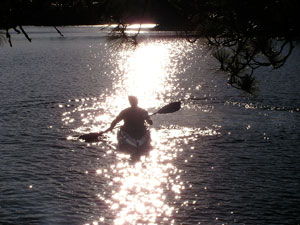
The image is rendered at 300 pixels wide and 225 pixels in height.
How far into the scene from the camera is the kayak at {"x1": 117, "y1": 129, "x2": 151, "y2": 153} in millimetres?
24414

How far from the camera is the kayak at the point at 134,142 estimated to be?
2441cm

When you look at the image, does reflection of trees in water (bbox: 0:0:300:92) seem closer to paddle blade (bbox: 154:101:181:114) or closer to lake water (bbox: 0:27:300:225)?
lake water (bbox: 0:27:300:225)

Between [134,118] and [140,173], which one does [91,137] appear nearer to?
[134,118]

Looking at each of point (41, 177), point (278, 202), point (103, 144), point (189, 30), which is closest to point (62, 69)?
point (103, 144)

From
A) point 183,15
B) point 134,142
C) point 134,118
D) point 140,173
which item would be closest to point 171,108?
point 134,118

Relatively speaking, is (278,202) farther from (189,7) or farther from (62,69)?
(62,69)

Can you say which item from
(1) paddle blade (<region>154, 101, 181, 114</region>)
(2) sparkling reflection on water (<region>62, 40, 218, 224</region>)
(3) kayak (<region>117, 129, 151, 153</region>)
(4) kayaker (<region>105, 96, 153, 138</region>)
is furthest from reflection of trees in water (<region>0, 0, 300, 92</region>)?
(1) paddle blade (<region>154, 101, 181, 114</region>)

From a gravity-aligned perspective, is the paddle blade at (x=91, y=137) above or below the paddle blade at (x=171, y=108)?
below

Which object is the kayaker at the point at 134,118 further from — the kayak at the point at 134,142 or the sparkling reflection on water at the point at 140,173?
the sparkling reflection on water at the point at 140,173

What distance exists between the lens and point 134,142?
24.4m

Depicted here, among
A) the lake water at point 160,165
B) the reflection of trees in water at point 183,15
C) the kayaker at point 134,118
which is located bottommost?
the lake water at point 160,165

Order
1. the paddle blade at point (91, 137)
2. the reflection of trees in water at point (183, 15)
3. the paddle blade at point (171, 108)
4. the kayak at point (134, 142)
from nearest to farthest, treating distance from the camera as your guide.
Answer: the reflection of trees in water at point (183, 15) → the kayak at point (134, 142) → the paddle blade at point (91, 137) → the paddle blade at point (171, 108)

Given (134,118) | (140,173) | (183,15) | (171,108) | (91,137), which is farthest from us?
(171,108)

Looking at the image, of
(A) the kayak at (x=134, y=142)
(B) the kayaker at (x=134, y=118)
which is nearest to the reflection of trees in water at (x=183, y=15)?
(B) the kayaker at (x=134, y=118)
